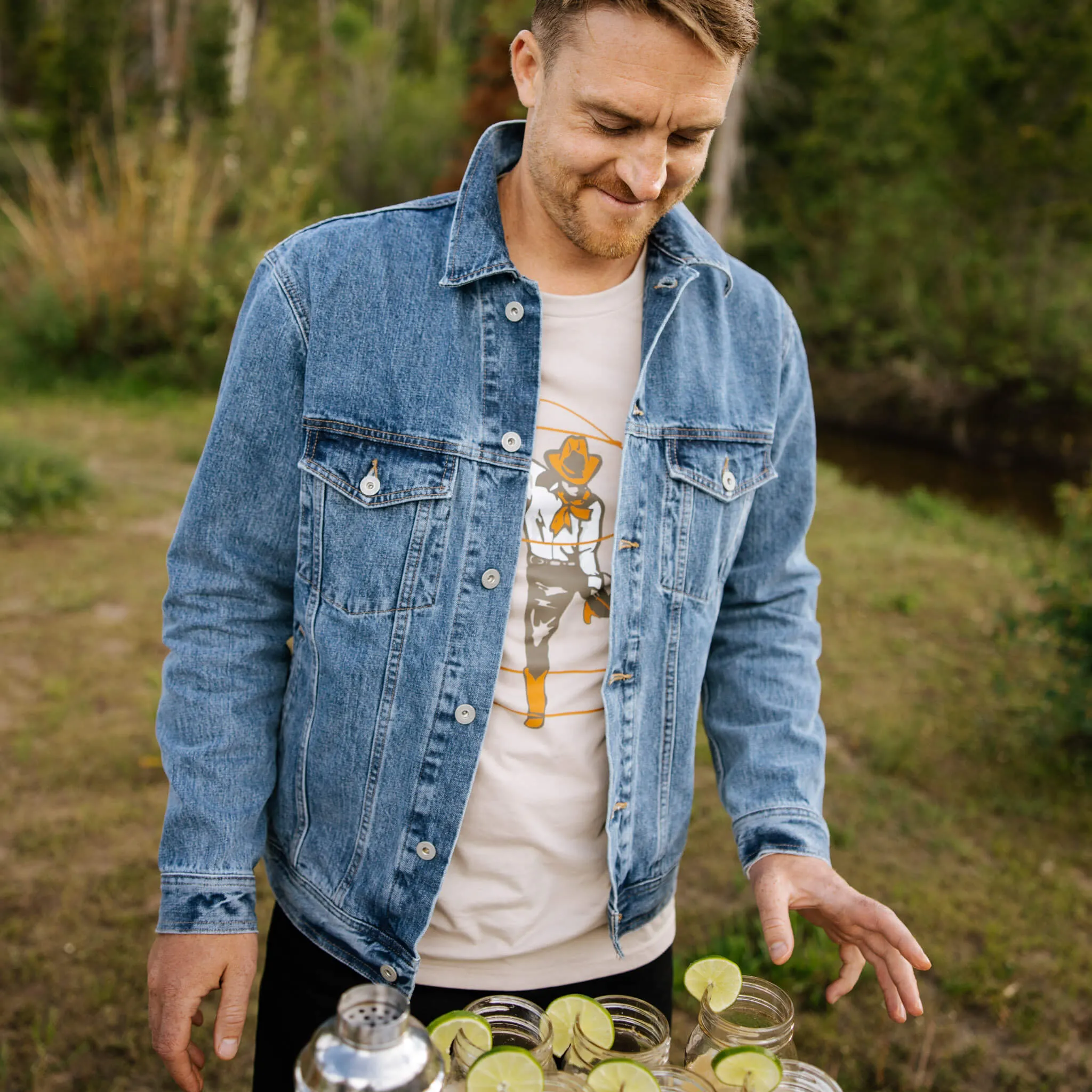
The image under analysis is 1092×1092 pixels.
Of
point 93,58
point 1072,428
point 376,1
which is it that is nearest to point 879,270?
point 1072,428

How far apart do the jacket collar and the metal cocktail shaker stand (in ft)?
3.29

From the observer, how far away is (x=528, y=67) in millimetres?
1557

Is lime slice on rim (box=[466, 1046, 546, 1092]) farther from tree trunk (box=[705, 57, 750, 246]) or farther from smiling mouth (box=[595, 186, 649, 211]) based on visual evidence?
tree trunk (box=[705, 57, 750, 246])

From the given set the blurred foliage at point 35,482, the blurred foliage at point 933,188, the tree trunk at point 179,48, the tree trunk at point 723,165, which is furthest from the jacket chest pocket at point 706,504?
the tree trunk at point 179,48

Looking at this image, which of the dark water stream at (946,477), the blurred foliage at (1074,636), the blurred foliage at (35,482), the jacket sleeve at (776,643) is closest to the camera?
the jacket sleeve at (776,643)

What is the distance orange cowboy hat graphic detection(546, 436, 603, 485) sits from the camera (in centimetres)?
159

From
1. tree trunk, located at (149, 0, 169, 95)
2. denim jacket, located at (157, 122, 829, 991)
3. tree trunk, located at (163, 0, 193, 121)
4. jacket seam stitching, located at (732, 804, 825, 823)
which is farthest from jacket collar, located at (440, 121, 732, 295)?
tree trunk, located at (149, 0, 169, 95)

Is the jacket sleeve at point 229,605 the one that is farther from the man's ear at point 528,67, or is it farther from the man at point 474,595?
the man's ear at point 528,67

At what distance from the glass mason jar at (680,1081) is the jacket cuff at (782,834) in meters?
0.47

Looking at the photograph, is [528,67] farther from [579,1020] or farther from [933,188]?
[933,188]

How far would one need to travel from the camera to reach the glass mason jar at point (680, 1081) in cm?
112

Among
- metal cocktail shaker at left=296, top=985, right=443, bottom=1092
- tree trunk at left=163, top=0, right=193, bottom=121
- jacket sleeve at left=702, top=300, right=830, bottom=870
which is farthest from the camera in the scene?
tree trunk at left=163, top=0, right=193, bottom=121

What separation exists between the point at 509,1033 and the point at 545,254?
3.55ft

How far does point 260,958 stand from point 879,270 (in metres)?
16.8
